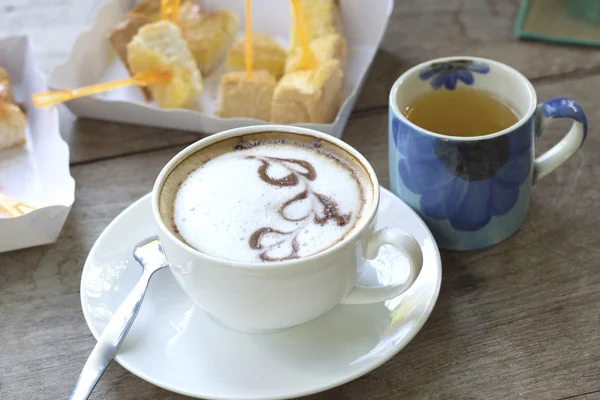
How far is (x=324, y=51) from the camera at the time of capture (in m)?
1.07

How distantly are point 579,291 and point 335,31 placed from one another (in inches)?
23.4

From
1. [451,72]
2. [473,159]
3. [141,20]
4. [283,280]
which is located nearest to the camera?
[283,280]

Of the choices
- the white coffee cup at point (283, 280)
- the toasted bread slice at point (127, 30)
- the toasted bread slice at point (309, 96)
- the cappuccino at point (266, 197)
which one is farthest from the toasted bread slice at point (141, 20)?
the white coffee cup at point (283, 280)

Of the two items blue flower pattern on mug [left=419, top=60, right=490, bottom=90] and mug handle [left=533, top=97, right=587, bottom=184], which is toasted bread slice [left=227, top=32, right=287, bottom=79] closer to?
blue flower pattern on mug [left=419, top=60, right=490, bottom=90]

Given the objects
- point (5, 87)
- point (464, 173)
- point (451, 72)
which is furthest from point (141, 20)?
point (464, 173)

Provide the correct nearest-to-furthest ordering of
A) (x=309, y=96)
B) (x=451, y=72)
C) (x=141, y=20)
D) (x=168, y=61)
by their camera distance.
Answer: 1. (x=451, y=72)
2. (x=309, y=96)
3. (x=168, y=61)
4. (x=141, y=20)

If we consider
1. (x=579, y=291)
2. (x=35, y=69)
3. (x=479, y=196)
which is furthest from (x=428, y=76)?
(x=35, y=69)

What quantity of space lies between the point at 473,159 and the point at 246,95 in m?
0.41

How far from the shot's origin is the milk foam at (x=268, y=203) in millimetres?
636

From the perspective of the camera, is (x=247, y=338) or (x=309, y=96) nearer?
(x=247, y=338)

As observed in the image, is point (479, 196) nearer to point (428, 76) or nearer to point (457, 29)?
point (428, 76)

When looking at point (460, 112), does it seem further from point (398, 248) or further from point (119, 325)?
point (119, 325)

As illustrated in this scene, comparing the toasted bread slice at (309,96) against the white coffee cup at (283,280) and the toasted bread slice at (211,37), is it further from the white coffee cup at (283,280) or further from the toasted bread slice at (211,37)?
the white coffee cup at (283,280)

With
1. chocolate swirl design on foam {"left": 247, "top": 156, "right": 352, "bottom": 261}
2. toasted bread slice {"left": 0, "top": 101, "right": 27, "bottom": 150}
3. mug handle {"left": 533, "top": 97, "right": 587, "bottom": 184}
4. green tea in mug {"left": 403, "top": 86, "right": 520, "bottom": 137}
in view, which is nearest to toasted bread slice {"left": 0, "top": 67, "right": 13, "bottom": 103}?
toasted bread slice {"left": 0, "top": 101, "right": 27, "bottom": 150}
